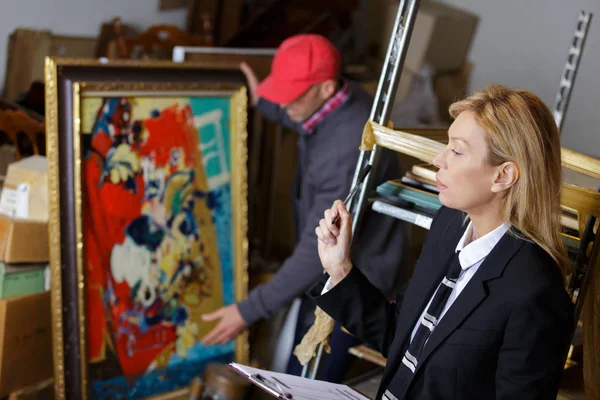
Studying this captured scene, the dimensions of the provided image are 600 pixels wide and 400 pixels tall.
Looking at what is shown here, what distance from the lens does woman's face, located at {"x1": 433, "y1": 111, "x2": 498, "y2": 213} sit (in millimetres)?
1294

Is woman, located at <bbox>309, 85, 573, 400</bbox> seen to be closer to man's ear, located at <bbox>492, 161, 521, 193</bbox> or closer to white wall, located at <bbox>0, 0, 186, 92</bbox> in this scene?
man's ear, located at <bbox>492, 161, 521, 193</bbox>

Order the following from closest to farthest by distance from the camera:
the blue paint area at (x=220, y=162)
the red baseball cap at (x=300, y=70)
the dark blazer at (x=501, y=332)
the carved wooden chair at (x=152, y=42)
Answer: the dark blazer at (x=501, y=332)
the red baseball cap at (x=300, y=70)
the blue paint area at (x=220, y=162)
the carved wooden chair at (x=152, y=42)

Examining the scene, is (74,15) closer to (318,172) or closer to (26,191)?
(26,191)

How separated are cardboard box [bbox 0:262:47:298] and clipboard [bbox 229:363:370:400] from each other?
1114mm

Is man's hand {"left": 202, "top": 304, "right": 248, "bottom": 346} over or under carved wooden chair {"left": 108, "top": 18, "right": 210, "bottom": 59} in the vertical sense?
under

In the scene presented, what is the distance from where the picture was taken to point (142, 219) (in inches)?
91.8

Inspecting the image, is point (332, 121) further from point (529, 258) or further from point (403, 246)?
point (529, 258)

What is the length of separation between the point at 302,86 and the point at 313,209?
Result: 385 millimetres

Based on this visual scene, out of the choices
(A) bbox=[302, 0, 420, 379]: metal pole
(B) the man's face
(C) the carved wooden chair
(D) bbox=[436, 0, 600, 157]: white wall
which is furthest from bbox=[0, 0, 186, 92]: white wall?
(A) bbox=[302, 0, 420, 379]: metal pole

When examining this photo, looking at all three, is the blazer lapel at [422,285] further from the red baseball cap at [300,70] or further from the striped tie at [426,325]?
the red baseball cap at [300,70]

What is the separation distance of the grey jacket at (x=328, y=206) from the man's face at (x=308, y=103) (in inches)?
2.3

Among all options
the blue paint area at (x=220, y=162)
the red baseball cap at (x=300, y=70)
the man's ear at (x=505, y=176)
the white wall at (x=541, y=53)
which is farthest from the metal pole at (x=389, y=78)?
the white wall at (x=541, y=53)

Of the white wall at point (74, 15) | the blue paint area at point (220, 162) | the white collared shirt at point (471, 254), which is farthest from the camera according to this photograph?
the white wall at point (74, 15)

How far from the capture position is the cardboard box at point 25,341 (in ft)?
7.04
